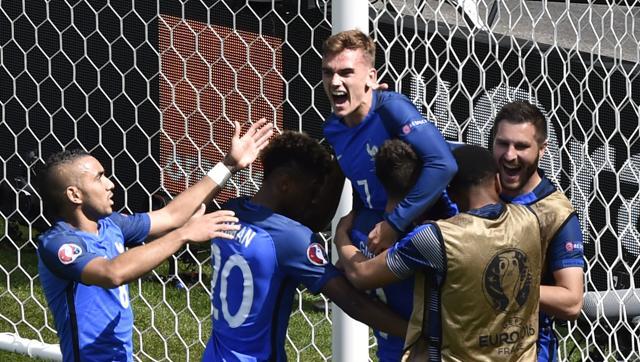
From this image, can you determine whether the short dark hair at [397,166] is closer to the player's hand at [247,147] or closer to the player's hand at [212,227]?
the player's hand at [212,227]

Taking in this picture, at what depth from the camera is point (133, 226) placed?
14.5 ft

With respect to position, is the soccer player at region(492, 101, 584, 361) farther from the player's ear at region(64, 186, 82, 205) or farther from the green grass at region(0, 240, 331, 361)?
the green grass at region(0, 240, 331, 361)

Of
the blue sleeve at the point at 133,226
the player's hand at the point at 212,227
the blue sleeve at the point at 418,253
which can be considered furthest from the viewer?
the blue sleeve at the point at 133,226

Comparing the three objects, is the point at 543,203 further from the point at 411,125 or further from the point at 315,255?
the point at 315,255

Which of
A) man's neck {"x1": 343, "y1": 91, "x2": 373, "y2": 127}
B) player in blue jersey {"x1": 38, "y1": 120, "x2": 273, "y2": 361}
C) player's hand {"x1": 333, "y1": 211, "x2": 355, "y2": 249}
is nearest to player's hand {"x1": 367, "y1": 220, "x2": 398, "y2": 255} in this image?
player's hand {"x1": 333, "y1": 211, "x2": 355, "y2": 249}

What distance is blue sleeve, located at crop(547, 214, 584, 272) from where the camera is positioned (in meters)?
3.85

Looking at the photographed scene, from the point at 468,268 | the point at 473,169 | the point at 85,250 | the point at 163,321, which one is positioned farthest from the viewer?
the point at 163,321

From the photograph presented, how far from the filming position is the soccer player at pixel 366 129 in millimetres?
3740

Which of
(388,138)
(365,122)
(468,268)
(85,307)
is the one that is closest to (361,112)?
(365,122)

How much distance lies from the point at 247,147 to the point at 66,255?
2.24ft

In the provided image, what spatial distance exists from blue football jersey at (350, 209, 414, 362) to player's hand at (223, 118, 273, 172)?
0.44 m

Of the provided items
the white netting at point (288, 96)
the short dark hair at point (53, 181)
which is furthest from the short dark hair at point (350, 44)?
the white netting at point (288, 96)

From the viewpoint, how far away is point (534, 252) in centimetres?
364

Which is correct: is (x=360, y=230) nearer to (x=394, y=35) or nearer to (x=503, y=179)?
(x=503, y=179)
